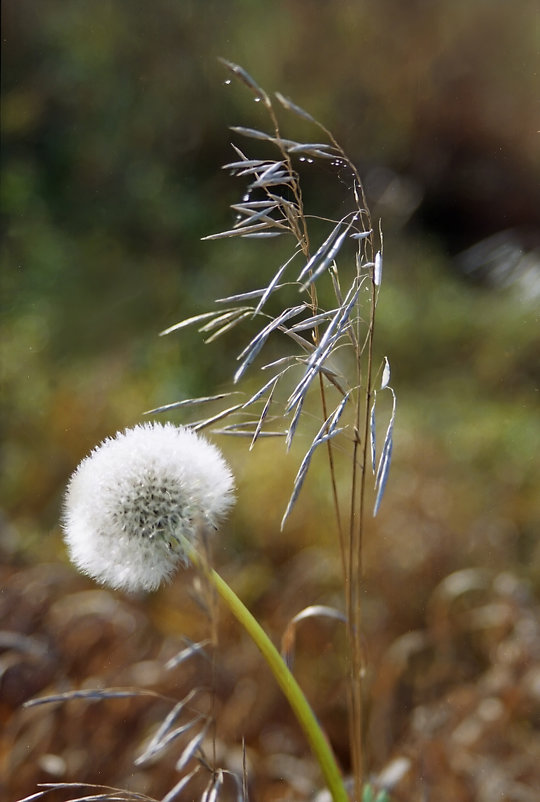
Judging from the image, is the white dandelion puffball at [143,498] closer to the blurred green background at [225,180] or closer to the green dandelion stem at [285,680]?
the green dandelion stem at [285,680]

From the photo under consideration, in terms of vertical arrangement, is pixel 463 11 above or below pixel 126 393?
above

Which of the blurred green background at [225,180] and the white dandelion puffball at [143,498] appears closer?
the white dandelion puffball at [143,498]

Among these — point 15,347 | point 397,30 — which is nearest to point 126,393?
point 15,347

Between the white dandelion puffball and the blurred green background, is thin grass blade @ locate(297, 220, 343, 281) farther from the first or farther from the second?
the blurred green background

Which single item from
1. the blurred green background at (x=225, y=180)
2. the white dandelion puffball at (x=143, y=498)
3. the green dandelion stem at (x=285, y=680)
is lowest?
the blurred green background at (x=225, y=180)

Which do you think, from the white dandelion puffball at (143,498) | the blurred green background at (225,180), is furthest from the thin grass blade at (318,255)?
the blurred green background at (225,180)

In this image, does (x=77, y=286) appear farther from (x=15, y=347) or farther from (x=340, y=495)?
(x=340, y=495)

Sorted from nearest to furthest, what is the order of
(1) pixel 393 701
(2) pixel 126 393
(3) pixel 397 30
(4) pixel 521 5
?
(1) pixel 393 701 → (2) pixel 126 393 → (4) pixel 521 5 → (3) pixel 397 30
